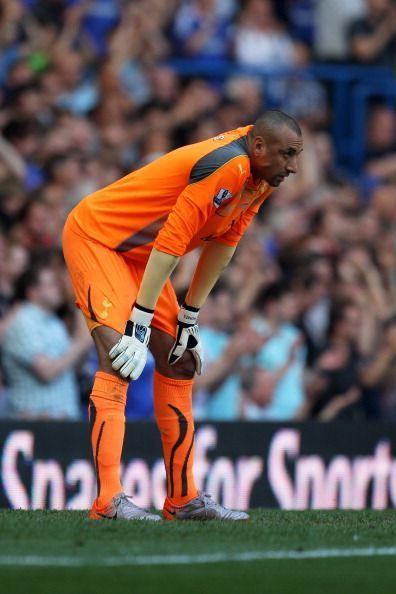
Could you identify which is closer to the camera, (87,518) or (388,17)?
(87,518)

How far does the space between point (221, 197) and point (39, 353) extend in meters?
3.50

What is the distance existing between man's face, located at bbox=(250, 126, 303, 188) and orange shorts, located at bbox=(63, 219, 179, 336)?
0.85m

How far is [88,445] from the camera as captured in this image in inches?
373

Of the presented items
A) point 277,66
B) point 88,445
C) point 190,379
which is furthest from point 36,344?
point 277,66

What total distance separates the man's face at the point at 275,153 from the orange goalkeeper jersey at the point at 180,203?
67 millimetres

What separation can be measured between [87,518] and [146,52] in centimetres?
774

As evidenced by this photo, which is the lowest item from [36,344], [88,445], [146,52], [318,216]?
[88,445]

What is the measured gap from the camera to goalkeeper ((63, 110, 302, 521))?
20.9 feet

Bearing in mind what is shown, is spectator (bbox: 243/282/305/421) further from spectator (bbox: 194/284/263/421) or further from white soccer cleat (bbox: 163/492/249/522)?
white soccer cleat (bbox: 163/492/249/522)

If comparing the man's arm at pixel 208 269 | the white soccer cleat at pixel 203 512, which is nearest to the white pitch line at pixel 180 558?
the white soccer cleat at pixel 203 512

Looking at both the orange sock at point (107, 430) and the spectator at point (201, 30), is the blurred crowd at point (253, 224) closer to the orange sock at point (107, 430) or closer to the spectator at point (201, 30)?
the spectator at point (201, 30)

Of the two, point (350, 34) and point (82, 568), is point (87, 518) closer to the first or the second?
point (82, 568)

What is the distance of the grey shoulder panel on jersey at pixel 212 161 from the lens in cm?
632

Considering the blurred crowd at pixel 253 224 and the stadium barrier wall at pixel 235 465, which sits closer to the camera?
the stadium barrier wall at pixel 235 465
